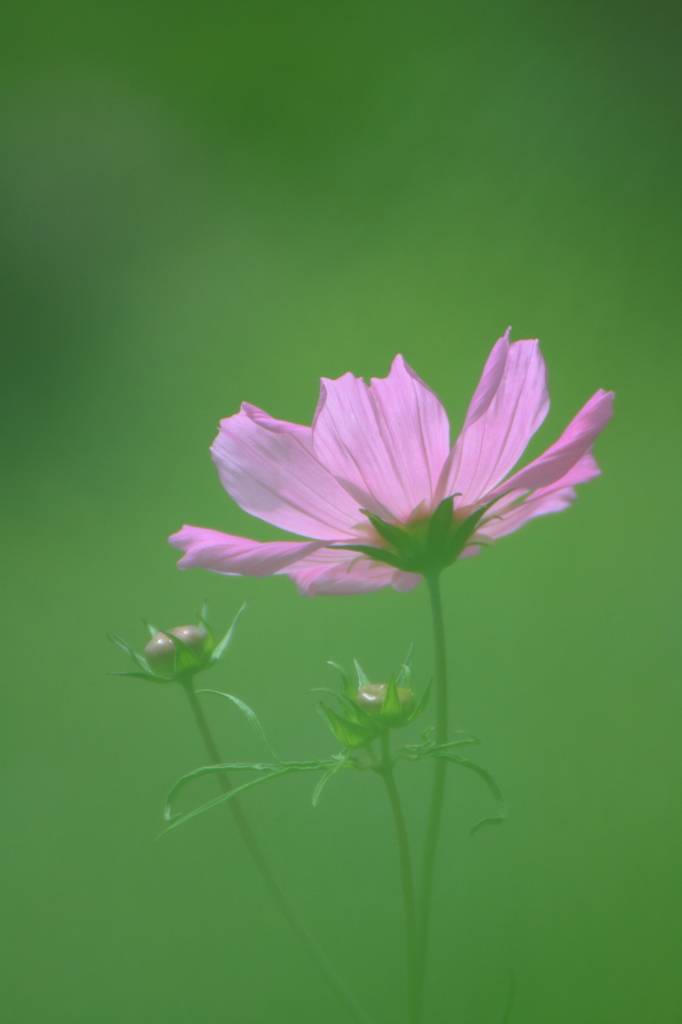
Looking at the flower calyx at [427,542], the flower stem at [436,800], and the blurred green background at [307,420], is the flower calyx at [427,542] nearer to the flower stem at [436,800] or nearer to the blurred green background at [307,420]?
the flower stem at [436,800]

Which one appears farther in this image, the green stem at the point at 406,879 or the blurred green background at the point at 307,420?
the blurred green background at the point at 307,420

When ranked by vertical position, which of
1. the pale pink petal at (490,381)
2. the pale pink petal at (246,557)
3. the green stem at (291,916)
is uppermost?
the pale pink petal at (490,381)

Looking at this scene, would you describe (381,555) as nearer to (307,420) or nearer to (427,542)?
(427,542)

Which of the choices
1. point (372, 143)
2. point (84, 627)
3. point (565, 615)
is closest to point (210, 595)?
point (84, 627)

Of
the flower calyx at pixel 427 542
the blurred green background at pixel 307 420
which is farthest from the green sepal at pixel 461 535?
the blurred green background at pixel 307 420

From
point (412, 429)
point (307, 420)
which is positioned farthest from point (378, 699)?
point (307, 420)

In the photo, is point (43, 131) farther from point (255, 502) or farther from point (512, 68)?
point (255, 502)

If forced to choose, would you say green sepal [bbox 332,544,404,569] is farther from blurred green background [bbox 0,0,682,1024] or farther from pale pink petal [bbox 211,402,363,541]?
blurred green background [bbox 0,0,682,1024]
